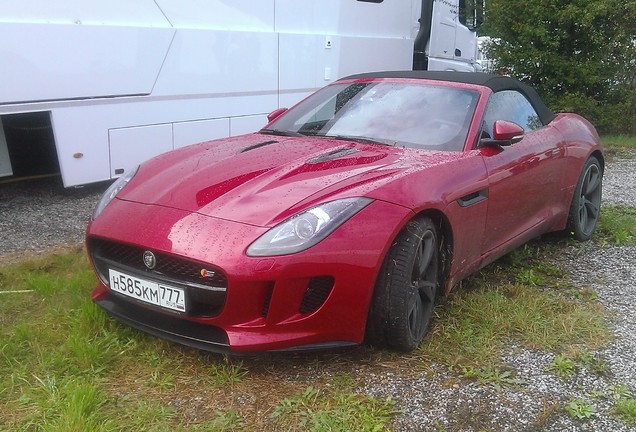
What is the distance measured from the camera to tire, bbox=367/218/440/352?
9.50ft

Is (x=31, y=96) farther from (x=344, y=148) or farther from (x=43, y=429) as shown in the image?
(x=43, y=429)

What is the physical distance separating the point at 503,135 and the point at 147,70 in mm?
3438

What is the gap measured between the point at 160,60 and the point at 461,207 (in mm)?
Result: 3584

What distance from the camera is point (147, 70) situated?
586cm

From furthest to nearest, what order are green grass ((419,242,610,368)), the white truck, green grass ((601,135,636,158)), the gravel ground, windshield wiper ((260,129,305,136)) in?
green grass ((601,135,636,158)) < the white truck < windshield wiper ((260,129,305,136)) < green grass ((419,242,610,368)) < the gravel ground

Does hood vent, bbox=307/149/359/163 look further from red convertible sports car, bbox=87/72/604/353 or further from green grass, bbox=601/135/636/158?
green grass, bbox=601/135/636/158

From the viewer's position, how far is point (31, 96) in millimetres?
5105

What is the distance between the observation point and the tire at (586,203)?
484 centimetres

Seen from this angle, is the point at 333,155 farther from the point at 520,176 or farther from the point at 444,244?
the point at 520,176

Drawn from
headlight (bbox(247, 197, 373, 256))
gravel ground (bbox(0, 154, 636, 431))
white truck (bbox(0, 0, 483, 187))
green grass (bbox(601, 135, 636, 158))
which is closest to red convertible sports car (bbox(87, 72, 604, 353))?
headlight (bbox(247, 197, 373, 256))

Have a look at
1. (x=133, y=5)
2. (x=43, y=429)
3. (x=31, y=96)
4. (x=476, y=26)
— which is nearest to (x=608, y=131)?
(x=476, y=26)

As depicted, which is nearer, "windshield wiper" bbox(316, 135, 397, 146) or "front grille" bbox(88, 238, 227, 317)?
"front grille" bbox(88, 238, 227, 317)

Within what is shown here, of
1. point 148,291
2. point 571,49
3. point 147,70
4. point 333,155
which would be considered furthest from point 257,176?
point 571,49

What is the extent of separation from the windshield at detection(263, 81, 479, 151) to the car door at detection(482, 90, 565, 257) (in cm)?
19
